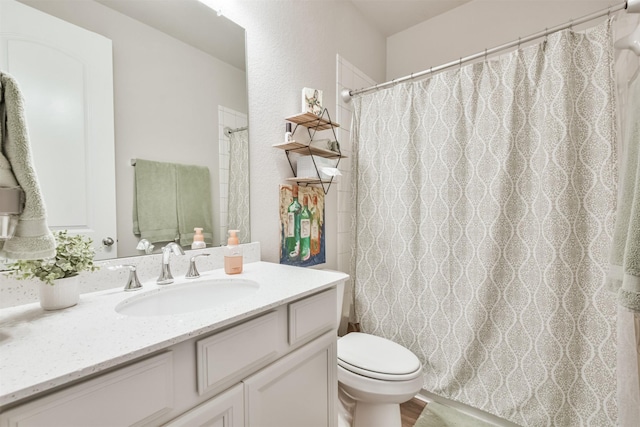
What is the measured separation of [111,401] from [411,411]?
1584 mm

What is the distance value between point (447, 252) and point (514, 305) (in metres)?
0.38

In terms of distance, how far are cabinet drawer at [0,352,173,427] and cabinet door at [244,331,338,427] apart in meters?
0.23

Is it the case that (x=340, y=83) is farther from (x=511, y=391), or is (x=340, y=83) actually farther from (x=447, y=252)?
(x=511, y=391)

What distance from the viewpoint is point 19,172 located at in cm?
54

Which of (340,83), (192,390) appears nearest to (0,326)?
(192,390)

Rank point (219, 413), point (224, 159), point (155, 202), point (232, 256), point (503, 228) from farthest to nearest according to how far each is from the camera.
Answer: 1. point (503, 228)
2. point (224, 159)
3. point (232, 256)
4. point (155, 202)
5. point (219, 413)

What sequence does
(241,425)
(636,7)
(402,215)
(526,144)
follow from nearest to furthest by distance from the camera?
1. (241,425)
2. (636,7)
3. (526,144)
4. (402,215)

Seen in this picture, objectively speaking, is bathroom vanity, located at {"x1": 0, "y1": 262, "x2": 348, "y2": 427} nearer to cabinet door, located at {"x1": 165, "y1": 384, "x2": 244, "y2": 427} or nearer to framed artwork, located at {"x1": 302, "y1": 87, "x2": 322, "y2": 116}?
cabinet door, located at {"x1": 165, "y1": 384, "x2": 244, "y2": 427}

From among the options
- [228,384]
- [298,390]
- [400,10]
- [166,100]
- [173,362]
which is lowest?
[298,390]

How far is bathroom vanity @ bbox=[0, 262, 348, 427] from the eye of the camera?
451 millimetres

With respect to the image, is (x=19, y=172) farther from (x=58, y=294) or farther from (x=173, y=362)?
(x=173, y=362)

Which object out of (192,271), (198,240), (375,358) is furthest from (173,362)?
(375,358)

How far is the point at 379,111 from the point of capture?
1807mm

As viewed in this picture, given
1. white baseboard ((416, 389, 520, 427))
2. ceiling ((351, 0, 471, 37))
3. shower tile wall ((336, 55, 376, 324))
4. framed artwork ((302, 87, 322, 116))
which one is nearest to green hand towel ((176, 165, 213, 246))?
framed artwork ((302, 87, 322, 116))
